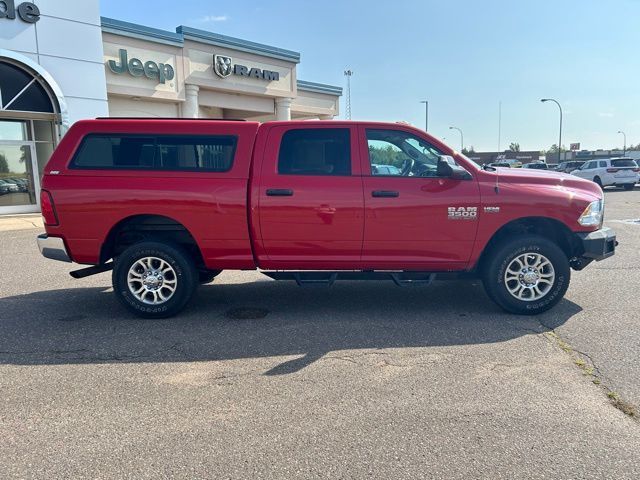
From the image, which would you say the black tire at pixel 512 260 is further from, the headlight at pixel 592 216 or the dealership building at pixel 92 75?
the dealership building at pixel 92 75

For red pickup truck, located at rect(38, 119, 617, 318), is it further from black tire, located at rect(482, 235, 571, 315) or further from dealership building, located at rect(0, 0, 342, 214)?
dealership building, located at rect(0, 0, 342, 214)

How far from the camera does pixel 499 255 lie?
5273 millimetres

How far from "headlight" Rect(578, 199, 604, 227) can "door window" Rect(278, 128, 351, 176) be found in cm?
257

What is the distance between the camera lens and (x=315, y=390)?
369 centimetres

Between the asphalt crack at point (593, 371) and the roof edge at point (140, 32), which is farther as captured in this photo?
the roof edge at point (140, 32)

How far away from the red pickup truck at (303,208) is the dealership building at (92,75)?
13326 millimetres

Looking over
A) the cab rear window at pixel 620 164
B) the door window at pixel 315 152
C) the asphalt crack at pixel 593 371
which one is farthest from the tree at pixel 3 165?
the cab rear window at pixel 620 164

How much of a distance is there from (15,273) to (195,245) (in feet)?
13.3

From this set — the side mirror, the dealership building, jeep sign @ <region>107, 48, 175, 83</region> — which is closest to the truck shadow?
the side mirror

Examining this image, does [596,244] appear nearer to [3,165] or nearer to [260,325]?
[260,325]

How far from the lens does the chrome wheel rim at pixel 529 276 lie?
529 centimetres

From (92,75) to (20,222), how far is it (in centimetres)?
599

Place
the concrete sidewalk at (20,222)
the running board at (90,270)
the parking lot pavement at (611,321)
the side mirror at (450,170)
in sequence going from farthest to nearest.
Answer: the concrete sidewalk at (20,222) < the running board at (90,270) < the side mirror at (450,170) < the parking lot pavement at (611,321)

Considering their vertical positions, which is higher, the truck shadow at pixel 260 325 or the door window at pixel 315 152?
the door window at pixel 315 152
